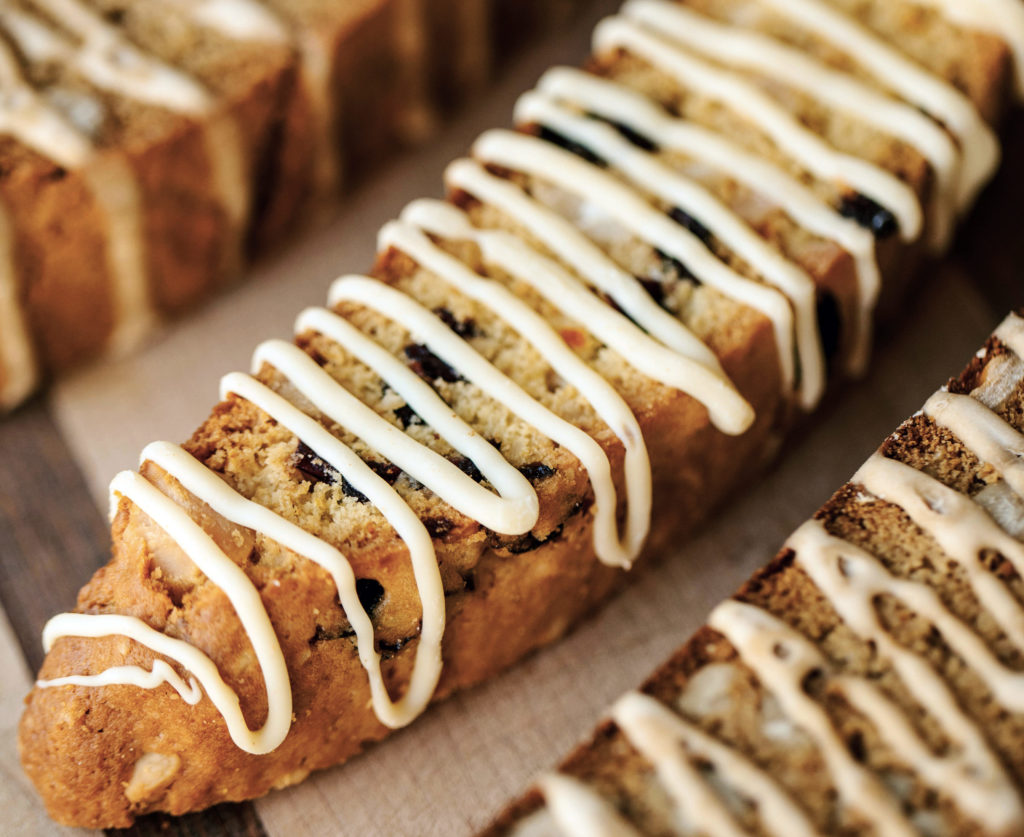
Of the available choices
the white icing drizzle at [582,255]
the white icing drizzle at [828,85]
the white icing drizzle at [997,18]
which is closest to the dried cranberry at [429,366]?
the white icing drizzle at [582,255]

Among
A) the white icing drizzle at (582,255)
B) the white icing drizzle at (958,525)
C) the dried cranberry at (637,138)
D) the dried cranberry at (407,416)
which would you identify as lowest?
the dried cranberry at (407,416)

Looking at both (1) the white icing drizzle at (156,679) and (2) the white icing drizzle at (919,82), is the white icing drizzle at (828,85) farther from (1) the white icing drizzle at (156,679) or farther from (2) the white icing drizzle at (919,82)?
(1) the white icing drizzle at (156,679)

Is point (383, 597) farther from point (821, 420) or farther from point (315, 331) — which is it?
point (821, 420)

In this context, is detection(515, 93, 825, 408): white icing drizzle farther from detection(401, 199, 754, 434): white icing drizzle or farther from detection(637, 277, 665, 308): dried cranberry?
detection(401, 199, 754, 434): white icing drizzle

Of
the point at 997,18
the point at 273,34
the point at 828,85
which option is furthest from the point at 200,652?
the point at 997,18

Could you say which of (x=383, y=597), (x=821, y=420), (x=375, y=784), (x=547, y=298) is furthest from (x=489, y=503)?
(x=821, y=420)

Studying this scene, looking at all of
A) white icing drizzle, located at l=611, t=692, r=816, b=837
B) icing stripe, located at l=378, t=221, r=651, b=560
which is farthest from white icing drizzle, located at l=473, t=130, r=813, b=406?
white icing drizzle, located at l=611, t=692, r=816, b=837

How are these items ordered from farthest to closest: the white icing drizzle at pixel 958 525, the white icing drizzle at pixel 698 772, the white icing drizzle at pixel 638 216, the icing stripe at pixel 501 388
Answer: the white icing drizzle at pixel 638 216 < the icing stripe at pixel 501 388 < the white icing drizzle at pixel 958 525 < the white icing drizzle at pixel 698 772
